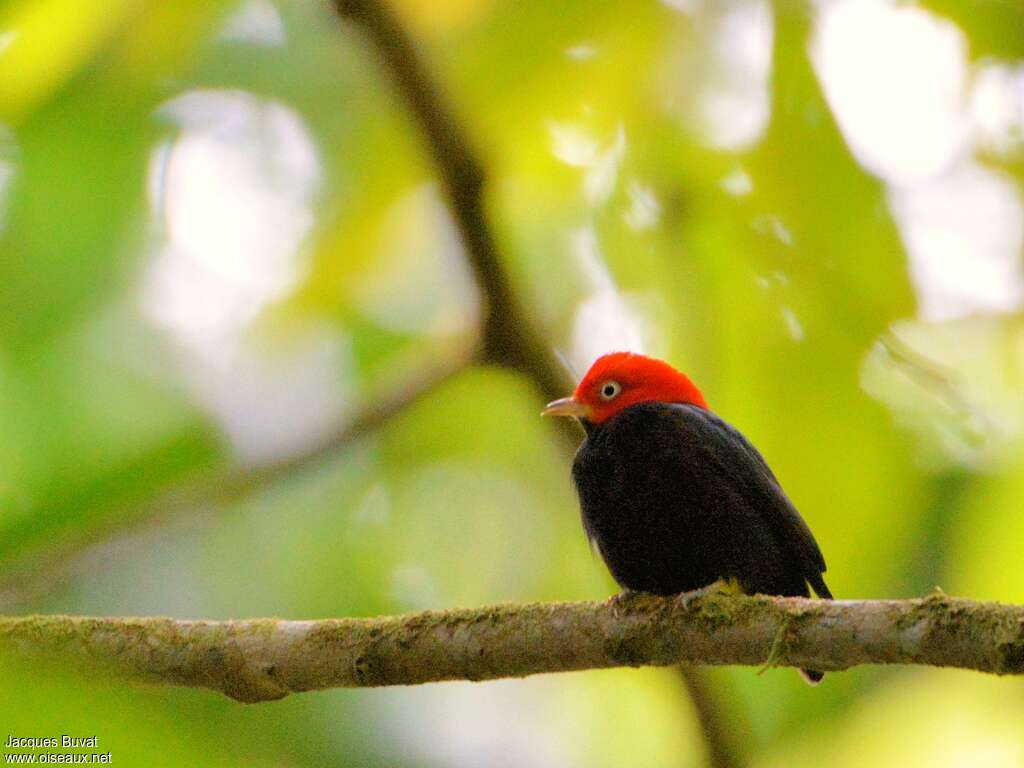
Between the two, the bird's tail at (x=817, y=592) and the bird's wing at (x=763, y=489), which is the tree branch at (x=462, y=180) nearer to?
the bird's wing at (x=763, y=489)

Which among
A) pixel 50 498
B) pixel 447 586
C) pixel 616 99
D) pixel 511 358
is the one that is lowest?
pixel 447 586

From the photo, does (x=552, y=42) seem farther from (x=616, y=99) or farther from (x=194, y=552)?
(x=194, y=552)

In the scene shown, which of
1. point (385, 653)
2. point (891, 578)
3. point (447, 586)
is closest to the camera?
point (385, 653)

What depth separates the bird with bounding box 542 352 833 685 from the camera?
3.92 meters

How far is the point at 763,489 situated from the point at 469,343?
5.18 feet

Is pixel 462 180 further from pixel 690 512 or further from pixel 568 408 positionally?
pixel 690 512

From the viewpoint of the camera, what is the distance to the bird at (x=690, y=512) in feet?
12.9

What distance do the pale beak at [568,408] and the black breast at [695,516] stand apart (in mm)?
447

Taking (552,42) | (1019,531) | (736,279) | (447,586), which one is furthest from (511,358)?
(1019,531)

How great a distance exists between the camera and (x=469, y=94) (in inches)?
181

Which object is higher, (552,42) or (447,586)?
(552,42)

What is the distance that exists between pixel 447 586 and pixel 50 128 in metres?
2.98

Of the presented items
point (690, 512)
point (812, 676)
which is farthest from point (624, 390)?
point (812, 676)

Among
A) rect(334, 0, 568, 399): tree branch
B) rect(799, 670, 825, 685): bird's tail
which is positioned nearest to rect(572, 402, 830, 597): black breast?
rect(799, 670, 825, 685): bird's tail
